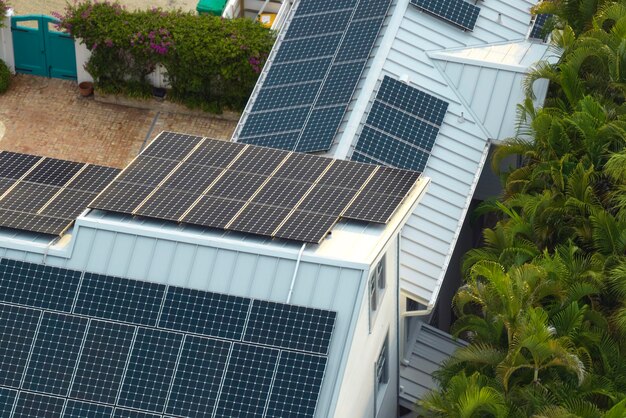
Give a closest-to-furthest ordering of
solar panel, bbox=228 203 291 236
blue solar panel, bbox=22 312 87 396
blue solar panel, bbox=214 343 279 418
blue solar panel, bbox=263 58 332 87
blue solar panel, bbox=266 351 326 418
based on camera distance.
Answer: blue solar panel, bbox=266 351 326 418 → blue solar panel, bbox=214 343 279 418 → blue solar panel, bbox=22 312 87 396 → solar panel, bbox=228 203 291 236 → blue solar panel, bbox=263 58 332 87

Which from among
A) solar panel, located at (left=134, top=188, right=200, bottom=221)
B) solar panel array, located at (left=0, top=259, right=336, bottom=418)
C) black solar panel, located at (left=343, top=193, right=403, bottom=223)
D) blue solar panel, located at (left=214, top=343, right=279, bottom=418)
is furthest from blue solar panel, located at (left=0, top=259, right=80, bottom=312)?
black solar panel, located at (left=343, top=193, right=403, bottom=223)

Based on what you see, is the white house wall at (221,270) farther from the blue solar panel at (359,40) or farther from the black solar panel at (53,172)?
the blue solar panel at (359,40)

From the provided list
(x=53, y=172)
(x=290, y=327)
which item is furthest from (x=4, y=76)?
Result: (x=290, y=327)

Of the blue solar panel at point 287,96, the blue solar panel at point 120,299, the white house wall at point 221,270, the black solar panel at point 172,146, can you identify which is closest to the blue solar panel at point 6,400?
the blue solar panel at point 120,299

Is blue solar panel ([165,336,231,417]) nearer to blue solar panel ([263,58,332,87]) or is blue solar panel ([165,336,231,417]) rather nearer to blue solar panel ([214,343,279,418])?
blue solar panel ([214,343,279,418])

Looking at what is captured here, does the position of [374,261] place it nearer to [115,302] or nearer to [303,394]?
[303,394]
